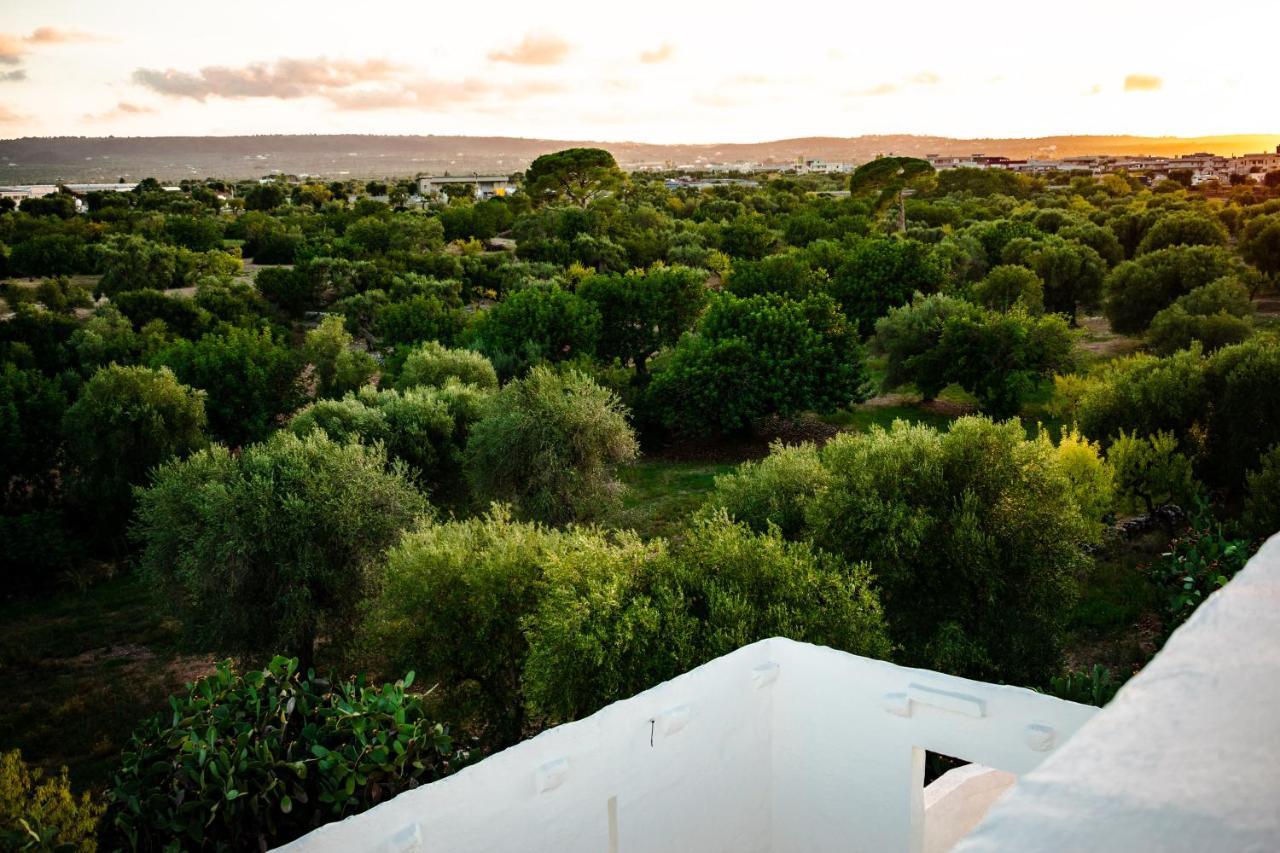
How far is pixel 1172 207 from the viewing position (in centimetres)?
7412

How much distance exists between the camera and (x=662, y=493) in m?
Answer: 34.2

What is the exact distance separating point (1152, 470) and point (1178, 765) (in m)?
26.6

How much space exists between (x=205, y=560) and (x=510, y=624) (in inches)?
281

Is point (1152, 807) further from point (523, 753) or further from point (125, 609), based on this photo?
point (125, 609)

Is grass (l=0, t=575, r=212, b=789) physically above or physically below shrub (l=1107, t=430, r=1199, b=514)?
below

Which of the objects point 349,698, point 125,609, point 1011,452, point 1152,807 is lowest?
point 125,609

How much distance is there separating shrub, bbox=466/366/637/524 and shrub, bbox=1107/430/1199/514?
13510mm

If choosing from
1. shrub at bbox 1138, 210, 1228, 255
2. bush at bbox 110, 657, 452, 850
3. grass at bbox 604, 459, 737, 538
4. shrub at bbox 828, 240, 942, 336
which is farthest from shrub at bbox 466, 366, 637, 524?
shrub at bbox 1138, 210, 1228, 255

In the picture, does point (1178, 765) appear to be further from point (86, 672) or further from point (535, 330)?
point (535, 330)

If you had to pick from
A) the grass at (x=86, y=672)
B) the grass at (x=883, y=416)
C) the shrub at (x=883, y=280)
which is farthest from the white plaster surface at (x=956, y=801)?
the shrub at (x=883, y=280)

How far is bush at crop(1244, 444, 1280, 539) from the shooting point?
2180cm

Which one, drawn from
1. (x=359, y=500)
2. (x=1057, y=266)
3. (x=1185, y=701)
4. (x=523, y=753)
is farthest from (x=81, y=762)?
(x=1057, y=266)

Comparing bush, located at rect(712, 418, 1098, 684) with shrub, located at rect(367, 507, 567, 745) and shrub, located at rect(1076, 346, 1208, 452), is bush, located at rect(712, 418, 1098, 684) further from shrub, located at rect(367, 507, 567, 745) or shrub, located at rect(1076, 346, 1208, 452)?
shrub, located at rect(1076, 346, 1208, 452)

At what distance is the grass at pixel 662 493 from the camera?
99.5ft
